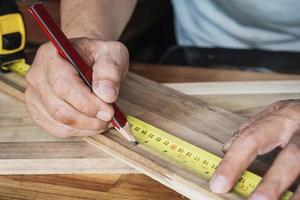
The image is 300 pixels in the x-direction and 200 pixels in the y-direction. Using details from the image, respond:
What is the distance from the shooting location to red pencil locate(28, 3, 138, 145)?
1.07 m

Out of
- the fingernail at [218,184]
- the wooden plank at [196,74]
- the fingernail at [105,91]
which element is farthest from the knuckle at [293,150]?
the wooden plank at [196,74]

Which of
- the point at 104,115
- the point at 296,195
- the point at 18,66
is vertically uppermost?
the point at 296,195

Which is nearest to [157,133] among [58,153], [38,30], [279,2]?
[58,153]

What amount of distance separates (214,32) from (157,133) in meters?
0.88

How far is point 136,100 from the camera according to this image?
1283 millimetres

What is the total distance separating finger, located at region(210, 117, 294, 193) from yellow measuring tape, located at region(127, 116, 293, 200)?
0.12 feet

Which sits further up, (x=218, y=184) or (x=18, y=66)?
(x=218, y=184)

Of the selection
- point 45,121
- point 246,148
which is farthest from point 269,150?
point 45,121

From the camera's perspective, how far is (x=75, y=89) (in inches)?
42.1

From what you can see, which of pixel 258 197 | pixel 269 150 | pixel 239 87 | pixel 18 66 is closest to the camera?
pixel 258 197

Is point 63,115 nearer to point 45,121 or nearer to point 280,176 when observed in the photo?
point 45,121

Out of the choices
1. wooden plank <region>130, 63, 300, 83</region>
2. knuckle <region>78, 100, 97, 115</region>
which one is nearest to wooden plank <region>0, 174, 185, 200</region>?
knuckle <region>78, 100, 97, 115</region>

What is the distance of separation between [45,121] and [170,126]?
0.28 metres

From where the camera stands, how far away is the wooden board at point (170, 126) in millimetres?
990
